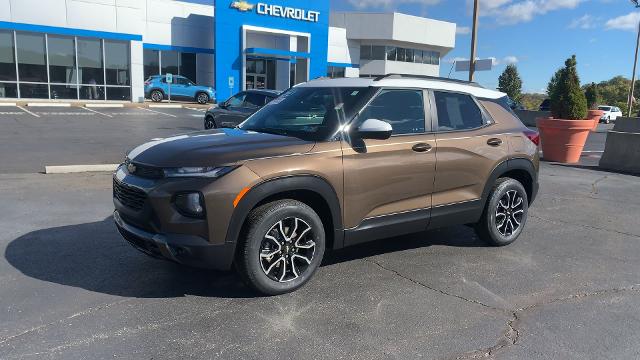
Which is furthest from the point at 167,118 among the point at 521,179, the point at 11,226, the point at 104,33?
the point at 521,179

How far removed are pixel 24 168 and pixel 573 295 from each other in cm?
865

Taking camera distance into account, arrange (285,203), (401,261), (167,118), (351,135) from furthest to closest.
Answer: (167,118) < (401,261) < (351,135) < (285,203)

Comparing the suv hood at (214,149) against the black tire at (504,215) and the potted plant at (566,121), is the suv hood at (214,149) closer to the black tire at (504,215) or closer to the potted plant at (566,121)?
the black tire at (504,215)

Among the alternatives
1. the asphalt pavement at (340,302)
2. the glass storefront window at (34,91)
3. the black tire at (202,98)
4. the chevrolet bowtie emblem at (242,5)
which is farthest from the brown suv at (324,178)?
the chevrolet bowtie emblem at (242,5)

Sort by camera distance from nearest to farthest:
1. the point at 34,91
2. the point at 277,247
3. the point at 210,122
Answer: the point at 277,247
the point at 210,122
the point at 34,91

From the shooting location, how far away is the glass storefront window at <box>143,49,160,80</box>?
31.2 meters

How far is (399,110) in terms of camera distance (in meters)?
4.56

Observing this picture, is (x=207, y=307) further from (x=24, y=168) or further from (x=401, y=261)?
(x=24, y=168)

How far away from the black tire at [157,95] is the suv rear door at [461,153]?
94.1 ft

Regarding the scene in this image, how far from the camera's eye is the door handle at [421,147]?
14.7 feet

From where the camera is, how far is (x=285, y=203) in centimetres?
377

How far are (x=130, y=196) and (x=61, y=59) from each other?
27.5 m

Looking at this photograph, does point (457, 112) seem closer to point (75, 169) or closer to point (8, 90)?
point (75, 169)

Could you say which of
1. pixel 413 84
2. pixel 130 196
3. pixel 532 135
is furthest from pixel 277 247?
pixel 532 135
